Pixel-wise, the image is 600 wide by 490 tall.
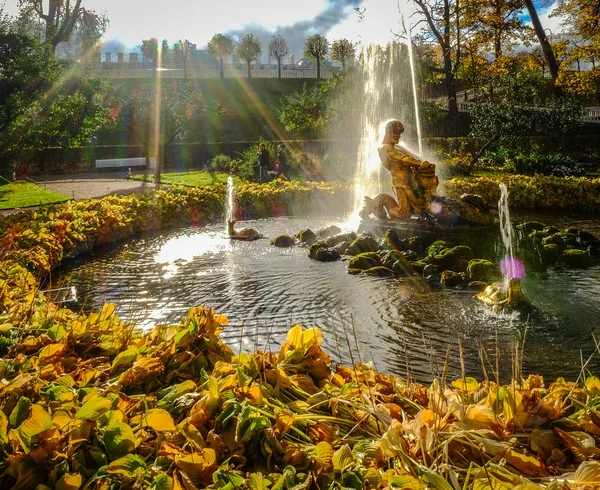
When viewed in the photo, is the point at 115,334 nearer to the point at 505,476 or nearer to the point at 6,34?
the point at 505,476

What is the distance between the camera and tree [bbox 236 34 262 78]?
81.2 metres

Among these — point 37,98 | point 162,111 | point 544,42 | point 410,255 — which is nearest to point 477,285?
point 410,255

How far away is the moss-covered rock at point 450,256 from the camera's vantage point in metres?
8.59

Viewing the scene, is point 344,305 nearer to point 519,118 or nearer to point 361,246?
point 361,246

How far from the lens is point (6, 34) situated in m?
15.9

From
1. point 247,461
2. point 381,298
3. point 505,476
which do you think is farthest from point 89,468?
point 381,298

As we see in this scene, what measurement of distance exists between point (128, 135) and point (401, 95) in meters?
21.5

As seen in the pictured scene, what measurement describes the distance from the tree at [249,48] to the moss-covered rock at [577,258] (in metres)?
76.7

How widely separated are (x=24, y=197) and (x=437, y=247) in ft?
41.4

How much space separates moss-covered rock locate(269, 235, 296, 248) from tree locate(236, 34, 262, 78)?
74.0 meters

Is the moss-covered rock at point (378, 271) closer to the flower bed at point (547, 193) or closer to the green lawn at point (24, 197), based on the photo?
the flower bed at point (547, 193)

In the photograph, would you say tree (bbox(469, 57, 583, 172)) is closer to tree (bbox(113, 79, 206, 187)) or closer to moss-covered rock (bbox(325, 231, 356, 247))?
tree (bbox(113, 79, 206, 187))

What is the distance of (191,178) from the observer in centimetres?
2267

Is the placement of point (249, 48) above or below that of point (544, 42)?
above
